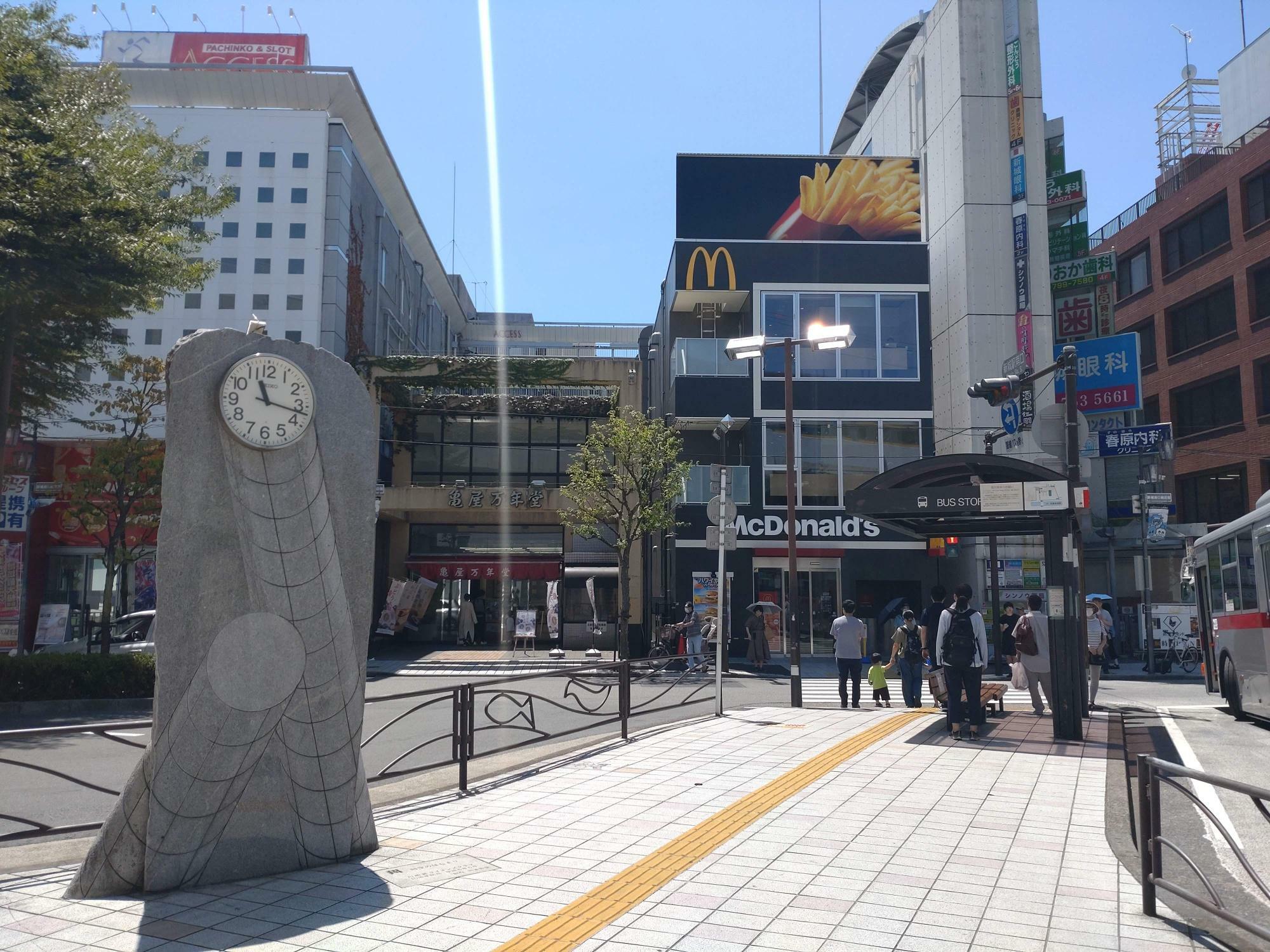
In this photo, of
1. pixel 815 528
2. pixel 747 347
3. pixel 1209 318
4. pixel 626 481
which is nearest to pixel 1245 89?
pixel 1209 318

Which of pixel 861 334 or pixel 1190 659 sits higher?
pixel 861 334

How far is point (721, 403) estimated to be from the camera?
2942cm

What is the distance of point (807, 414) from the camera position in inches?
1155

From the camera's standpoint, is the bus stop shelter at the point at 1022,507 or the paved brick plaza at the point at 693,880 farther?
the bus stop shelter at the point at 1022,507

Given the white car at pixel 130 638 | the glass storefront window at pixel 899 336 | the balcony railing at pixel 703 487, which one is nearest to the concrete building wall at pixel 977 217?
the glass storefront window at pixel 899 336

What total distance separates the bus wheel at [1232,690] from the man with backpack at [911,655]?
4626 millimetres

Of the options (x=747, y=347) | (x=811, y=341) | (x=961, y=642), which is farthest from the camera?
(x=811, y=341)

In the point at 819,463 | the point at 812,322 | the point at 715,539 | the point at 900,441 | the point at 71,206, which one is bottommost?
the point at 715,539

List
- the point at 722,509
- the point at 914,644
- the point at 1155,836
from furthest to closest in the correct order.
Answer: the point at 914,644, the point at 722,509, the point at 1155,836

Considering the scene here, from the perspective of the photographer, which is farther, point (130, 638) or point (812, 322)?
point (812, 322)

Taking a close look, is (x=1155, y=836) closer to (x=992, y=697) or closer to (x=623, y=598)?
(x=992, y=697)

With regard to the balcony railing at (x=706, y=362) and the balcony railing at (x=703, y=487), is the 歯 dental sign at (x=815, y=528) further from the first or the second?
the balcony railing at (x=706, y=362)

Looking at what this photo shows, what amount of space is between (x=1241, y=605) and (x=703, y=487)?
16079 mm

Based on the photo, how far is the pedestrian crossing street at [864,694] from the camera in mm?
17547
